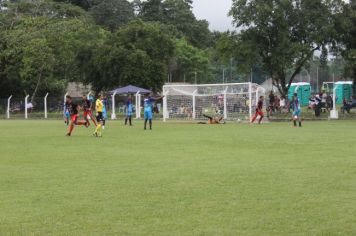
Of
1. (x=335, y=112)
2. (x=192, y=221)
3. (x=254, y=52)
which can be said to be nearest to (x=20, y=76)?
(x=254, y=52)

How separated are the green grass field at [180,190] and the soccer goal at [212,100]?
19775 millimetres

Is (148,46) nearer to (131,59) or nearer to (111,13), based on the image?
(131,59)

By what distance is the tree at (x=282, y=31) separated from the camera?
129 feet

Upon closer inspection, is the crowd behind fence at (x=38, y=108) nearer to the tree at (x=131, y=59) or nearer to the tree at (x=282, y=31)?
the tree at (x=131, y=59)

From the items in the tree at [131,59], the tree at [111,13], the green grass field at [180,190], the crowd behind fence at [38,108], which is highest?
the tree at [111,13]

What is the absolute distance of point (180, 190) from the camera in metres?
10.1

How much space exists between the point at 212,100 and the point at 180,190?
29.5 meters

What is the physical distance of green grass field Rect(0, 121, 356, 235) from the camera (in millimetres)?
7539

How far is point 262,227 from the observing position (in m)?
7.38

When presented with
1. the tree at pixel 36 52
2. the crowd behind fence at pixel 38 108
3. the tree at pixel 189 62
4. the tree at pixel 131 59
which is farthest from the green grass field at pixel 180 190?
the tree at pixel 189 62

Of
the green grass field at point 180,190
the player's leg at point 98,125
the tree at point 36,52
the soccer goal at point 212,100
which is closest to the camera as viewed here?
the green grass field at point 180,190

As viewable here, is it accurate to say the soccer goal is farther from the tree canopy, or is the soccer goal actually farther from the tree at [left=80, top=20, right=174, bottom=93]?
the tree at [left=80, top=20, right=174, bottom=93]

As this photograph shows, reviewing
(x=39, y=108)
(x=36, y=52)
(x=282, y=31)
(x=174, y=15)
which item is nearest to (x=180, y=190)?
(x=282, y=31)

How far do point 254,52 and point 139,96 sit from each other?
10.3 metres
